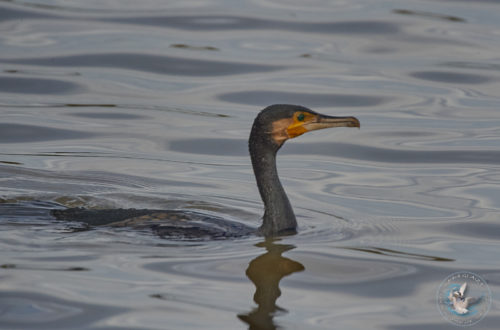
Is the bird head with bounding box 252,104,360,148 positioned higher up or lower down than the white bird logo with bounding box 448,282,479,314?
higher up

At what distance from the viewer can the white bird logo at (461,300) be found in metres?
6.70

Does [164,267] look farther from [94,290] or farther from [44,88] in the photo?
[44,88]

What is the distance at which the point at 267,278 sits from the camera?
716 cm

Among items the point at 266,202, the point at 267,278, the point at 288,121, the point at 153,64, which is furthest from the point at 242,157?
the point at 153,64

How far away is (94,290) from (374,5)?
13.7 meters

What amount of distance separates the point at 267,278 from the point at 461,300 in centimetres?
135

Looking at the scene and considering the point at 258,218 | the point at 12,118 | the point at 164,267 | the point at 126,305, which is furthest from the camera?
the point at 12,118

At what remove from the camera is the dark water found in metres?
6.71

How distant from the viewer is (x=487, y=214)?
9.22 m

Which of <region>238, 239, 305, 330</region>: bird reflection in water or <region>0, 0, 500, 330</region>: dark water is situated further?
<region>0, 0, 500, 330</region>: dark water

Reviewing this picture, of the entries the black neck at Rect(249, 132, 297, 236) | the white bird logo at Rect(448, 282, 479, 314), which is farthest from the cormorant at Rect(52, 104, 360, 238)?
the white bird logo at Rect(448, 282, 479, 314)

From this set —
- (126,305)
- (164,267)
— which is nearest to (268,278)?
(164,267)

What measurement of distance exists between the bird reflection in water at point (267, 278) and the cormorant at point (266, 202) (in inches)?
11.0

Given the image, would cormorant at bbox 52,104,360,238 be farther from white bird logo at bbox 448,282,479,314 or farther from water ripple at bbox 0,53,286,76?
water ripple at bbox 0,53,286,76
